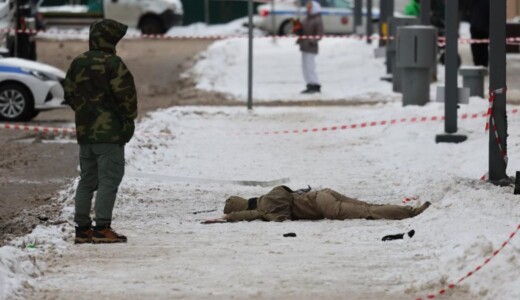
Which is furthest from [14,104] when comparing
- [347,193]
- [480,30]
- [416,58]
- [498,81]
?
[498,81]

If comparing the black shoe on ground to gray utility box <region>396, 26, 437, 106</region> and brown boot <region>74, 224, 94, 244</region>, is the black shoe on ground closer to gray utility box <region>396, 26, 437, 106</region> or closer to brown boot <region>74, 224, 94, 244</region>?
gray utility box <region>396, 26, 437, 106</region>

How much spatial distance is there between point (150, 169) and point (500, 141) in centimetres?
374

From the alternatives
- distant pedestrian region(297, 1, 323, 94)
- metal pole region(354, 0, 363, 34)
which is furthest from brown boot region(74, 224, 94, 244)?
metal pole region(354, 0, 363, 34)

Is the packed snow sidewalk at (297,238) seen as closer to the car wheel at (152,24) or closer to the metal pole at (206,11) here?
the car wheel at (152,24)

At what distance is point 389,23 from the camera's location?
2714 centimetres

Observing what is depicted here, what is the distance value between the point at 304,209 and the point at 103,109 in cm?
175

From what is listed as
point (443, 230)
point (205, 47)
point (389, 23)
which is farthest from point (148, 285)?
point (205, 47)

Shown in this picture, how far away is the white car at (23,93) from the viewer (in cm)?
2183

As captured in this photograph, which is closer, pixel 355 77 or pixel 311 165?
pixel 311 165

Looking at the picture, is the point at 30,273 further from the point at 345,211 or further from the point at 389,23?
the point at 389,23

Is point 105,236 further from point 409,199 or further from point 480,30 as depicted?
point 480,30

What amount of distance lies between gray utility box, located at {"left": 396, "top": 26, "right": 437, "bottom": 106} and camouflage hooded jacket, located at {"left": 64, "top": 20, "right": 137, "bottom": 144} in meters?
10.3

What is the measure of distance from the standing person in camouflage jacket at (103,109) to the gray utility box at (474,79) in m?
11.5

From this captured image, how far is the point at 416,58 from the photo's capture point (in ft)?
69.8
